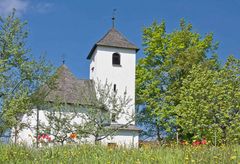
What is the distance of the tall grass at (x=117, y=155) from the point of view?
6.96m

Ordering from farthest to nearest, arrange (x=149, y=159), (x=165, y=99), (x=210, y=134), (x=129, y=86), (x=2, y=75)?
(x=129, y=86)
(x=165, y=99)
(x=210, y=134)
(x=2, y=75)
(x=149, y=159)

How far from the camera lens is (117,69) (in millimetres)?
40906

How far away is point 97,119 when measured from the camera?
2362cm

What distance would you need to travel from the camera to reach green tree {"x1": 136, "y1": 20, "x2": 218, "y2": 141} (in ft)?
115

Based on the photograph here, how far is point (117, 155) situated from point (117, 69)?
33098 millimetres

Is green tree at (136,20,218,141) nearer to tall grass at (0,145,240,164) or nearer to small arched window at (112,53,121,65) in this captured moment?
small arched window at (112,53,121,65)

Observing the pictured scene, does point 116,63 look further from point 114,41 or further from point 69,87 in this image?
point 69,87

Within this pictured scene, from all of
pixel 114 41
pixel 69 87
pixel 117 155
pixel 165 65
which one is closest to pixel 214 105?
pixel 165 65

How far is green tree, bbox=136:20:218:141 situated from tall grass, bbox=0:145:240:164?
25.5 meters

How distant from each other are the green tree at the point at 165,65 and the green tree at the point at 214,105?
6.55 meters

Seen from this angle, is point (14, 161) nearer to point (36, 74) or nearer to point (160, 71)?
point (36, 74)

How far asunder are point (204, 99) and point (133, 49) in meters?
16.2

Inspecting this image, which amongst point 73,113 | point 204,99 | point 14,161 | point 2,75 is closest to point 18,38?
point 2,75

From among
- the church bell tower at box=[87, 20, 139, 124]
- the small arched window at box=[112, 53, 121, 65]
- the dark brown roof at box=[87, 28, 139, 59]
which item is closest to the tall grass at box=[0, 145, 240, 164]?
the church bell tower at box=[87, 20, 139, 124]
